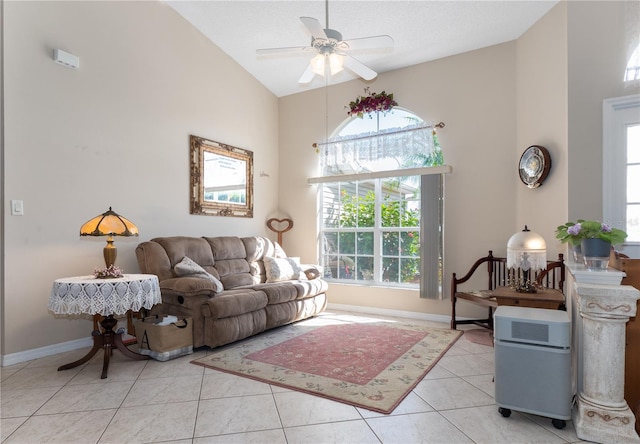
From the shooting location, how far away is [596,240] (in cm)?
207

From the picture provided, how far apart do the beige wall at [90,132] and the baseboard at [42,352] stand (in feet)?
0.14

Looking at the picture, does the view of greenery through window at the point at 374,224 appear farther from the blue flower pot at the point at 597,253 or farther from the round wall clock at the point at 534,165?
the blue flower pot at the point at 597,253

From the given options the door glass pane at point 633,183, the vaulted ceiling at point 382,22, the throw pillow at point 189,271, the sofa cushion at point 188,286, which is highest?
the vaulted ceiling at point 382,22

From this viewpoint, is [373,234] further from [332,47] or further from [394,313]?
[332,47]

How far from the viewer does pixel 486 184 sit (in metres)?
4.34

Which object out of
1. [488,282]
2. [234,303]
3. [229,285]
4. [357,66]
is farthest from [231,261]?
[488,282]

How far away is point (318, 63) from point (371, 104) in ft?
7.02

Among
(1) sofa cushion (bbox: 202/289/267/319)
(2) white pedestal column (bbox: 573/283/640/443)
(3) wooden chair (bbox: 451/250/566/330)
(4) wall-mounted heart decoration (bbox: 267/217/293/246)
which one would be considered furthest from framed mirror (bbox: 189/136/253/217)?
(2) white pedestal column (bbox: 573/283/640/443)

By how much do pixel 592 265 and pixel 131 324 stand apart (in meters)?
→ 3.73

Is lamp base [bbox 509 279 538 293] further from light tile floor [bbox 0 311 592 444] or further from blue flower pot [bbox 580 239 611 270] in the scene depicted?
blue flower pot [bbox 580 239 611 270]

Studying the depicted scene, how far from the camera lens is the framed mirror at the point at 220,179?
15.0 feet

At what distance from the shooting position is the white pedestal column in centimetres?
190

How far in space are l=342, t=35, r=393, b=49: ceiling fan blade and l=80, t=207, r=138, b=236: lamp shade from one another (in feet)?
7.60

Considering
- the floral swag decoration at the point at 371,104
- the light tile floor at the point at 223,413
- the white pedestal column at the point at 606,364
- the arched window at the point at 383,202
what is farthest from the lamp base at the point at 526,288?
the floral swag decoration at the point at 371,104
